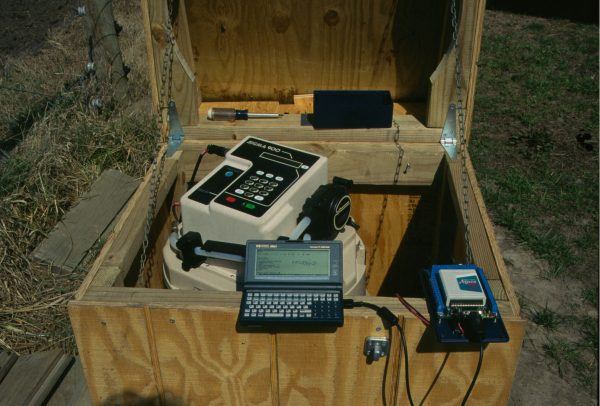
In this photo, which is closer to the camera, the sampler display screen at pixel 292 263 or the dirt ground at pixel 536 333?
the sampler display screen at pixel 292 263

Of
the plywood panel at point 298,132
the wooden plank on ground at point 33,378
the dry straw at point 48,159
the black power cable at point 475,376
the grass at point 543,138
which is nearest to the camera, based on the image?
the black power cable at point 475,376

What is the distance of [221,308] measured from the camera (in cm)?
125

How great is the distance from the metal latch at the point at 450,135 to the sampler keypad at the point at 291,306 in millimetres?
887

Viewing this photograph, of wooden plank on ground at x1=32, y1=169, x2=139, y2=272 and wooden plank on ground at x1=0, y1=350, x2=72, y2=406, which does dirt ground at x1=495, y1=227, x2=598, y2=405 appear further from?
wooden plank on ground at x1=32, y1=169, x2=139, y2=272

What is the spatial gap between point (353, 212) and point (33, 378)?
4.80 feet

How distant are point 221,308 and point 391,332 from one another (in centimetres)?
38

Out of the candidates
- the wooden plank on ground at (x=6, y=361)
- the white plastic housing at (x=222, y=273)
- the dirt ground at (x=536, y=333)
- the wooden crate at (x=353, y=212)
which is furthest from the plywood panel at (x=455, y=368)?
the wooden plank on ground at (x=6, y=361)

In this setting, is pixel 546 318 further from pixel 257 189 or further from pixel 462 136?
pixel 257 189

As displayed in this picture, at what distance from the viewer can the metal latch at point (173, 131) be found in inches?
77.4

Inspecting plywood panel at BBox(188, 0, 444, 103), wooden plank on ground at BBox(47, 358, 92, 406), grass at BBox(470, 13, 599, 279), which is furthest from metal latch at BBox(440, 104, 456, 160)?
wooden plank on ground at BBox(47, 358, 92, 406)

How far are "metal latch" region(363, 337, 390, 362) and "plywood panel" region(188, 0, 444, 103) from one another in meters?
1.21

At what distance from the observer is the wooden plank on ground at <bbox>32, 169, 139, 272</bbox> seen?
267 centimetres

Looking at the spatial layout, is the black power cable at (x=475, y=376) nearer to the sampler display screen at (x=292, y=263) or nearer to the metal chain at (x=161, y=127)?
the sampler display screen at (x=292, y=263)

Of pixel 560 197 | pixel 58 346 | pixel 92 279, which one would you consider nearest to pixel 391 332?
pixel 92 279
